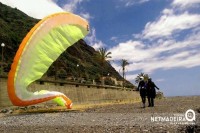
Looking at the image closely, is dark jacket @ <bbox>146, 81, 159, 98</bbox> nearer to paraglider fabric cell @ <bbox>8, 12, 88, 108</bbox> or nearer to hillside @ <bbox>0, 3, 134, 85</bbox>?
paraglider fabric cell @ <bbox>8, 12, 88, 108</bbox>

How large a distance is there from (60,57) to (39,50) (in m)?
91.4

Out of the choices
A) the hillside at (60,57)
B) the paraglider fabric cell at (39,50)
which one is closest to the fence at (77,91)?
the paraglider fabric cell at (39,50)

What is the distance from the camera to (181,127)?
876cm

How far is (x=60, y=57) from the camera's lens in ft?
357

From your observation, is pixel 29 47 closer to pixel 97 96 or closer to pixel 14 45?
pixel 97 96

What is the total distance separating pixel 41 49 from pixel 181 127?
34.2 feet

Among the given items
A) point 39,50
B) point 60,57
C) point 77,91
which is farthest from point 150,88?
point 60,57

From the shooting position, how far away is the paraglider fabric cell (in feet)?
56.9

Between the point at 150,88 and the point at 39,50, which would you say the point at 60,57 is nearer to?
the point at 150,88

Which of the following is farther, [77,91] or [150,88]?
[77,91]

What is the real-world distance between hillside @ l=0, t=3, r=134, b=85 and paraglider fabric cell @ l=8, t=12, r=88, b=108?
60265 millimetres

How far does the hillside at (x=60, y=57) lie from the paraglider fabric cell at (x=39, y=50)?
6026cm

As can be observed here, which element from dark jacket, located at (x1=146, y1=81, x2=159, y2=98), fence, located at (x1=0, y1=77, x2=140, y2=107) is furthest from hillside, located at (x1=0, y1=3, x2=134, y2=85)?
dark jacket, located at (x1=146, y1=81, x2=159, y2=98)

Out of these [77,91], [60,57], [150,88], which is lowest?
[150,88]
